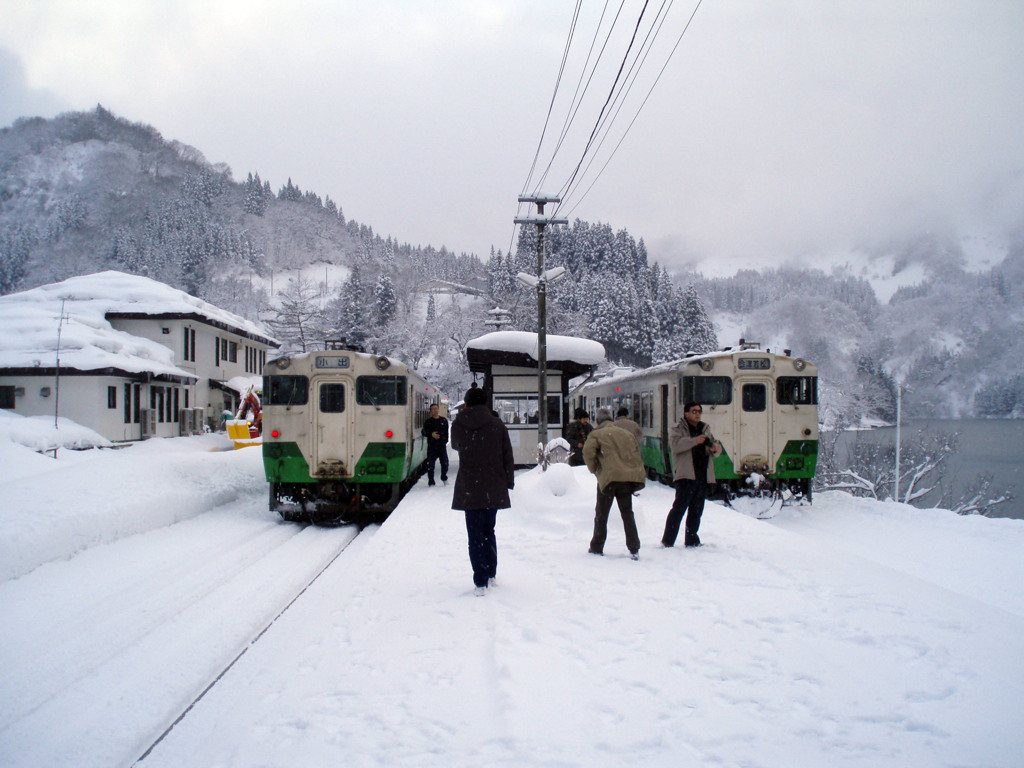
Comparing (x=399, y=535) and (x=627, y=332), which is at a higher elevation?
(x=627, y=332)

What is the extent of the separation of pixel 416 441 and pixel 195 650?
10077 millimetres

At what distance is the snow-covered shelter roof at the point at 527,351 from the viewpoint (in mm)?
19188

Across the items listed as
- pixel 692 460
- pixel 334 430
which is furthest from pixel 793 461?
pixel 334 430

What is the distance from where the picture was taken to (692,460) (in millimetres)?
7680

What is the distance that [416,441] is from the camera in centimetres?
1549

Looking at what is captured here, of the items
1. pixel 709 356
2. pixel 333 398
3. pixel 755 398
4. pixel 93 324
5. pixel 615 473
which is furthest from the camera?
pixel 93 324

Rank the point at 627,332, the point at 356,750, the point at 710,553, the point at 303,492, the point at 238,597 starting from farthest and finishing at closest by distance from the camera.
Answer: the point at 627,332 → the point at 303,492 → the point at 710,553 → the point at 238,597 → the point at 356,750

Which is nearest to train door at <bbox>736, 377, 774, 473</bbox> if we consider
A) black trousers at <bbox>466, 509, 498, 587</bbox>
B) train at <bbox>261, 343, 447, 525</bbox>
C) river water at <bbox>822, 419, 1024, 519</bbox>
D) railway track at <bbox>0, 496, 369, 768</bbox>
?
train at <bbox>261, 343, 447, 525</bbox>

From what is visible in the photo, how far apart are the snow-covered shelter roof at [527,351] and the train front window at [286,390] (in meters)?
7.10

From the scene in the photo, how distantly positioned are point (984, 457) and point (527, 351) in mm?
52959

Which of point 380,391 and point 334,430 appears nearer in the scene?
point 334,430

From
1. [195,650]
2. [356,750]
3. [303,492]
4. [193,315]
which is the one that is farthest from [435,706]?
[193,315]

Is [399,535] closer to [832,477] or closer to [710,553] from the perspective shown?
[710,553]

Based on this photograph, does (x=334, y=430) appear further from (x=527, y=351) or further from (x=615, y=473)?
(x=527, y=351)
